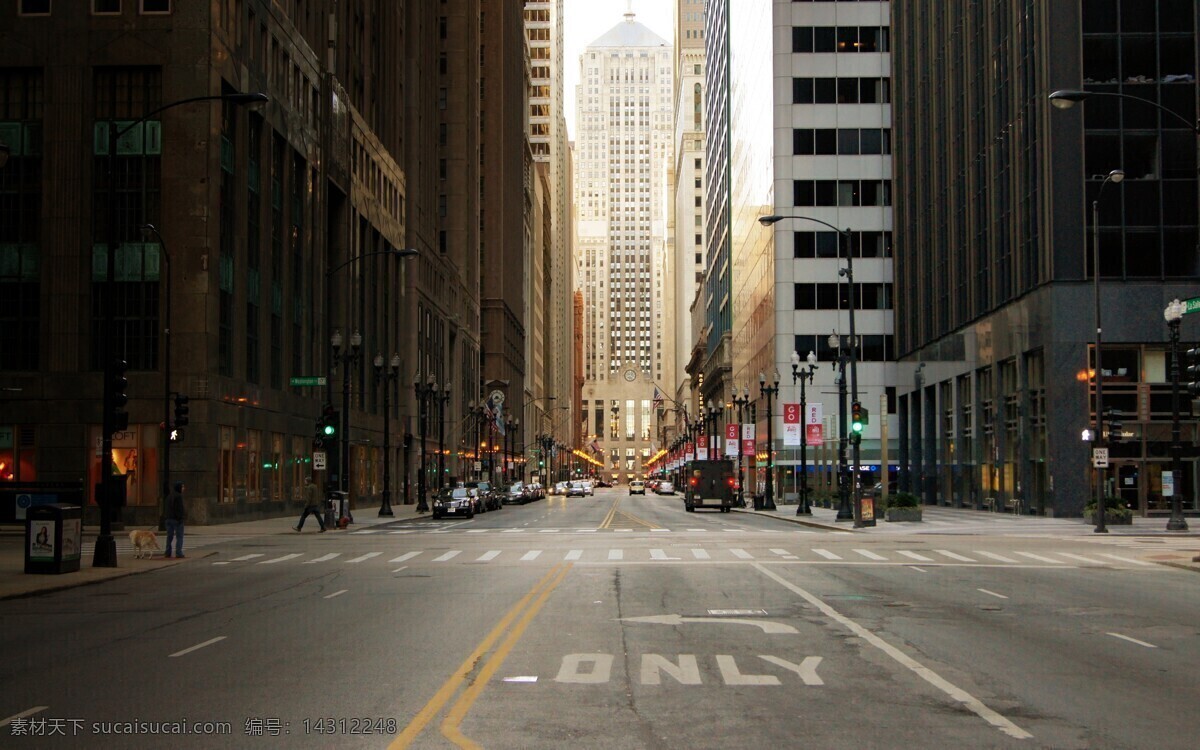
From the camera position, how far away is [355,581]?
2377 centimetres

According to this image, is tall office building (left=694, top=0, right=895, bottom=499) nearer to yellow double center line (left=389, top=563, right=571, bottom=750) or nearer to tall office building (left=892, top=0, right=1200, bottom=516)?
tall office building (left=892, top=0, right=1200, bottom=516)

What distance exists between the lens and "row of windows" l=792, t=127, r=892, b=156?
91.8 m

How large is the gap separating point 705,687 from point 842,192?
83800 millimetres

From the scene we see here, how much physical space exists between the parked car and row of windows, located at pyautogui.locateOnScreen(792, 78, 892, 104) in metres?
45.8

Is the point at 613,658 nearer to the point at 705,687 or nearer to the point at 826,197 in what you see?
Answer: the point at 705,687

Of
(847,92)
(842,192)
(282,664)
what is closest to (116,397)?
(282,664)

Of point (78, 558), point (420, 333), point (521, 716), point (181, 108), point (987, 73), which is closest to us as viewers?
point (521, 716)

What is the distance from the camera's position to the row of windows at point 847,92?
3634 inches

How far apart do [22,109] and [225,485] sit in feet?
56.5

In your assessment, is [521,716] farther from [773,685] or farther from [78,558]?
[78,558]

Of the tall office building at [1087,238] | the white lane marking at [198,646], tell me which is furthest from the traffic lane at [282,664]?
the tall office building at [1087,238]

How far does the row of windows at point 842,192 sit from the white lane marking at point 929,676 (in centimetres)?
7500

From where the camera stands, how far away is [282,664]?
12977 mm

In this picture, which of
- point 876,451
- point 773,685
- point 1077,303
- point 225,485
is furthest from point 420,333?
point 773,685
